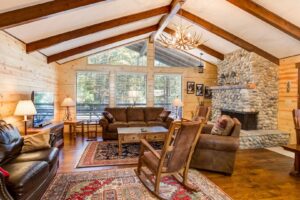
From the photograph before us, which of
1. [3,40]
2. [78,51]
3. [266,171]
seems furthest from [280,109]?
[3,40]

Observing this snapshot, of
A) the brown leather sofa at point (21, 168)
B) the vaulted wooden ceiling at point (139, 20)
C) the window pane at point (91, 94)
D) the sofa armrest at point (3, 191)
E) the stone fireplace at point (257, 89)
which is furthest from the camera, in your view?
the window pane at point (91, 94)

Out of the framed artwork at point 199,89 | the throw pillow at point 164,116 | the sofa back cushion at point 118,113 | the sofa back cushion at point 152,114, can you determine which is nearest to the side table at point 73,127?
the sofa back cushion at point 118,113

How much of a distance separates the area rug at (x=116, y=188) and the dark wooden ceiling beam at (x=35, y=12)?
246 centimetres

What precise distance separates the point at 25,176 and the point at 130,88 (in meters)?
5.52

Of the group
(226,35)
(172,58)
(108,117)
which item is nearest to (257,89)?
(226,35)

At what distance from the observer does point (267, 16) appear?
161 inches

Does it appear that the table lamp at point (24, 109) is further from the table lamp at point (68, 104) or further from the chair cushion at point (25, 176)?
the table lamp at point (68, 104)

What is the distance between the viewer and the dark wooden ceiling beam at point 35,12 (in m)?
2.90

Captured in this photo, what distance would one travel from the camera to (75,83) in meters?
6.86

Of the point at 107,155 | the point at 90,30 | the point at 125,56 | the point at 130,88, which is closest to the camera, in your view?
the point at 107,155

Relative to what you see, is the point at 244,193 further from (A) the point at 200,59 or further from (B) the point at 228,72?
(A) the point at 200,59

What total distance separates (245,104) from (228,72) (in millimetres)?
1503

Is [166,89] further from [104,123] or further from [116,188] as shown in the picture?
[116,188]

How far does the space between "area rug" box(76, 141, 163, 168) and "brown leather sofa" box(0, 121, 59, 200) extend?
3.52 ft
